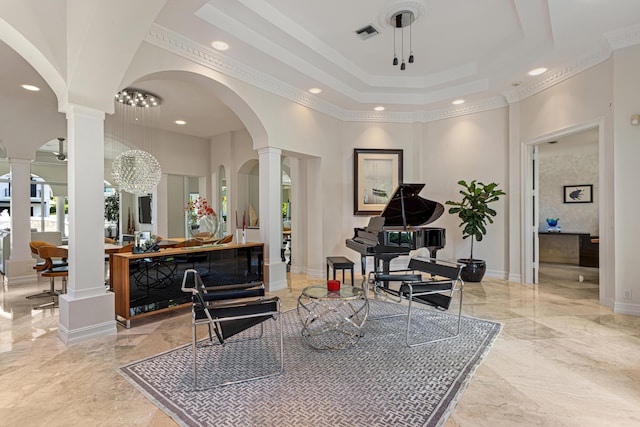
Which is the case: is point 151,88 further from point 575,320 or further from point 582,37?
point 575,320

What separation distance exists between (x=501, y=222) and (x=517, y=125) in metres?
1.77

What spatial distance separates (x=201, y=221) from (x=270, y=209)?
44.2 inches

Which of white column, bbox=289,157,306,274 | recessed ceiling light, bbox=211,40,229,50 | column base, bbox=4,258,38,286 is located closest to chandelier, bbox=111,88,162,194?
recessed ceiling light, bbox=211,40,229,50

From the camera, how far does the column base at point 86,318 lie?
10.3 ft

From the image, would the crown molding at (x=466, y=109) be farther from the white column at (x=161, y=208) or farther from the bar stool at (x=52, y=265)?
the bar stool at (x=52, y=265)

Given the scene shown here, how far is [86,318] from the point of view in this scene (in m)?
3.24

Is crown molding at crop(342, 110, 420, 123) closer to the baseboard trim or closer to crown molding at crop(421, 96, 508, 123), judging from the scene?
crown molding at crop(421, 96, 508, 123)

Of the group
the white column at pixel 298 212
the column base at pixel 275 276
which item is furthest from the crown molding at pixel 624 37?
the column base at pixel 275 276

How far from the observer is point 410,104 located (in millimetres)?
6332

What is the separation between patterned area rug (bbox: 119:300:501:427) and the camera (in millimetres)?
2023

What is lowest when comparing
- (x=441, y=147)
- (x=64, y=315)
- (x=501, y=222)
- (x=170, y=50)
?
(x=64, y=315)

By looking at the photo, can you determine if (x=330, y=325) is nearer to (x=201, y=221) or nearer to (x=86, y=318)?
(x=201, y=221)

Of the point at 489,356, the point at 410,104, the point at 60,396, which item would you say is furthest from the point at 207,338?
the point at 410,104

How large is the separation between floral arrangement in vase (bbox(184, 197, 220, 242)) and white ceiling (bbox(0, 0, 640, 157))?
168cm
